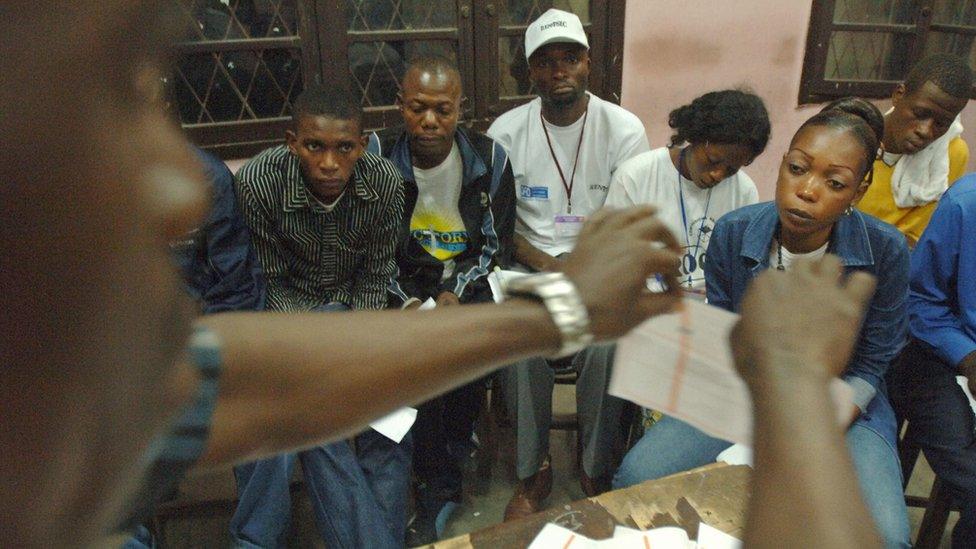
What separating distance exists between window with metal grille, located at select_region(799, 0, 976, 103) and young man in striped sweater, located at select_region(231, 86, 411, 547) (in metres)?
2.65

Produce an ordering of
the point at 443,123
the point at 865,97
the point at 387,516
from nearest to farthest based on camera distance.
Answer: the point at 387,516, the point at 443,123, the point at 865,97

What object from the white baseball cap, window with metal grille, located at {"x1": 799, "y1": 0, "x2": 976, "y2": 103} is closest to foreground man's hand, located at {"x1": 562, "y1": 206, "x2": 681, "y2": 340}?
the white baseball cap

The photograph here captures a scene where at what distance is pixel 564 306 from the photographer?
94cm

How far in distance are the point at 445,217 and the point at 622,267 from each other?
171 centimetres

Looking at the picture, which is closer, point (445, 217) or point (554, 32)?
point (445, 217)

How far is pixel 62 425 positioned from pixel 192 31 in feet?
0.91

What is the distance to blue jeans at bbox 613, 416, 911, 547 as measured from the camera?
164 cm

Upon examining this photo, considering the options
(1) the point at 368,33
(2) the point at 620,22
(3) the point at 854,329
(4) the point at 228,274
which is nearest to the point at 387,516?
(4) the point at 228,274

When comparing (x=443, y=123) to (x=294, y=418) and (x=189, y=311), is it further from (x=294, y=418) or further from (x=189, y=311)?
(x=189, y=311)

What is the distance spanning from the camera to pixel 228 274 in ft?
7.27

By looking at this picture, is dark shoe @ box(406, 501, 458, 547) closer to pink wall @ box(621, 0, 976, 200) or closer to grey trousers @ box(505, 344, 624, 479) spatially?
grey trousers @ box(505, 344, 624, 479)

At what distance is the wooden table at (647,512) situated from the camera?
4.30 ft

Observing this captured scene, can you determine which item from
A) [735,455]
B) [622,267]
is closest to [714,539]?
[735,455]

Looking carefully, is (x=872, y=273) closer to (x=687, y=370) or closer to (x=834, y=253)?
(x=834, y=253)
